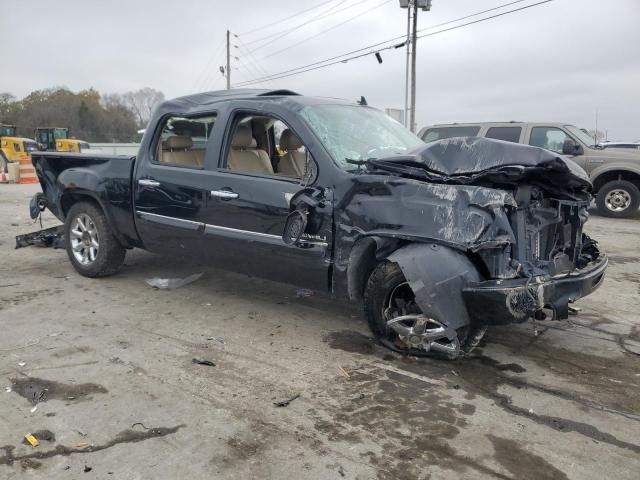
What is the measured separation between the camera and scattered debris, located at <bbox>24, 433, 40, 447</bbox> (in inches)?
115

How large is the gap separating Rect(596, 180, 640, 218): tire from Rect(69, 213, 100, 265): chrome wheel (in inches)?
406

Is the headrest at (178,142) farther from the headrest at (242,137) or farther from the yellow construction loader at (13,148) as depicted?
the yellow construction loader at (13,148)

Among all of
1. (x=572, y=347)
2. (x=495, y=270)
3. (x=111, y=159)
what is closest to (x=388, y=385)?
(x=495, y=270)

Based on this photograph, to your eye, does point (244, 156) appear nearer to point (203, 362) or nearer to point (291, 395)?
point (203, 362)

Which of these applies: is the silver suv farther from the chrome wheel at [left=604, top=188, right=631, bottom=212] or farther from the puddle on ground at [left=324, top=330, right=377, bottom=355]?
the puddle on ground at [left=324, top=330, right=377, bottom=355]

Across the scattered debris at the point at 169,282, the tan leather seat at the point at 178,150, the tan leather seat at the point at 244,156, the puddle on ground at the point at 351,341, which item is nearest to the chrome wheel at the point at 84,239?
the scattered debris at the point at 169,282

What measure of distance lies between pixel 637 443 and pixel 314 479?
5.76 feet

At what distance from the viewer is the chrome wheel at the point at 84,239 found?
20.0ft

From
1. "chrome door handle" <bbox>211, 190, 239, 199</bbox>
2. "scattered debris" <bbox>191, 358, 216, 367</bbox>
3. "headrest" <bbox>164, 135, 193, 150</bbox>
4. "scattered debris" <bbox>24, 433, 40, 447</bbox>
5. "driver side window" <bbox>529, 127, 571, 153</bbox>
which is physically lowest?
"scattered debris" <bbox>24, 433, 40, 447</bbox>

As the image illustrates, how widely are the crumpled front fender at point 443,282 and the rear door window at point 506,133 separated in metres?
8.47

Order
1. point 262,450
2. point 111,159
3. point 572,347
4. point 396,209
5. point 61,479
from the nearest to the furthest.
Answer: point 61,479 < point 262,450 < point 396,209 < point 572,347 < point 111,159

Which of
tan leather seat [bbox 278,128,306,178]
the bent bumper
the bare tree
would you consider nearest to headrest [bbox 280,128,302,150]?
tan leather seat [bbox 278,128,306,178]

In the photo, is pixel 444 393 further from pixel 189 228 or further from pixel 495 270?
pixel 189 228

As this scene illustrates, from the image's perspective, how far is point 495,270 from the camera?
359 centimetres
